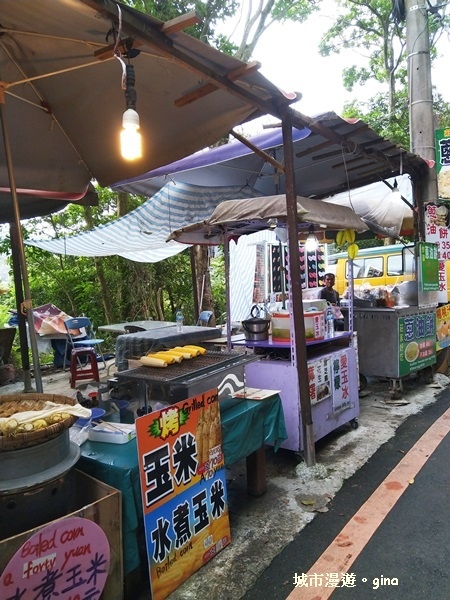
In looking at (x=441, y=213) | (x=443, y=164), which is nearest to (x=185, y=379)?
(x=441, y=213)

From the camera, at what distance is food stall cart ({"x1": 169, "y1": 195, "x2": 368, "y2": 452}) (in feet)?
12.8

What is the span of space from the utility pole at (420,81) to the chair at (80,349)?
23.0 ft

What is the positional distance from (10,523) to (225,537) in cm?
150

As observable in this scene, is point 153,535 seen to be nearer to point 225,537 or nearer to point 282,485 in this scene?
point 225,537

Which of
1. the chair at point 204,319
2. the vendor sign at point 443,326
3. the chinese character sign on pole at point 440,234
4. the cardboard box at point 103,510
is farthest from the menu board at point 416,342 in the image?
the cardboard box at point 103,510

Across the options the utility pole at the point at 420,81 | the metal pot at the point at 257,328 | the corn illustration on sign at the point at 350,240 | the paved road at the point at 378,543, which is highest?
the utility pole at the point at 420,81

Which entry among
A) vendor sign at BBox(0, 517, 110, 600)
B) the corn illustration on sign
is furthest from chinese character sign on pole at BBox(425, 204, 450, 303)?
vendor sign at BBox(0, 517, 110, 600)

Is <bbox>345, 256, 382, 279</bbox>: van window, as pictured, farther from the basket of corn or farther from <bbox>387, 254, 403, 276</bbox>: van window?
the basket of corn

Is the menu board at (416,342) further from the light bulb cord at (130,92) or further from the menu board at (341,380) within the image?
the light bulb cord at (130,92)

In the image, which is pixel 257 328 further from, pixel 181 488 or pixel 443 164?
pixel 443 164

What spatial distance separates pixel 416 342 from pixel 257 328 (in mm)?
3371

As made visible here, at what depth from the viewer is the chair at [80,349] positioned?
22.2 feet

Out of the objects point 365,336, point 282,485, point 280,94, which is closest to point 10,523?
point 282,485

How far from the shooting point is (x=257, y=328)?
4.36 metres
